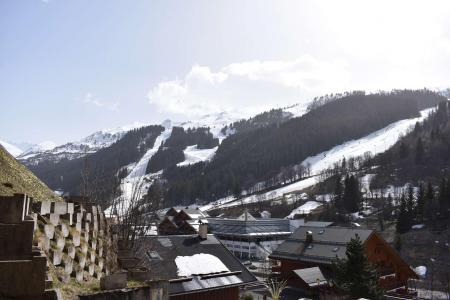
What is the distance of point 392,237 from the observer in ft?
268

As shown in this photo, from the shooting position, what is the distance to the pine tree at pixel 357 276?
26047 mm

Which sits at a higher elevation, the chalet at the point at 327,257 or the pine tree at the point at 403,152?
the pine tree at the point at 403,152

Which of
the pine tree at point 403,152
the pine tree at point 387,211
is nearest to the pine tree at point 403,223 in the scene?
the pine tree at point 387,211

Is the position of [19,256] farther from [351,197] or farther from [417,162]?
[417,162]

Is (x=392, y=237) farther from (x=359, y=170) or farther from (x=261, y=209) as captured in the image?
(x=359, y=170)

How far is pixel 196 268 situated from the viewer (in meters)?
24.2

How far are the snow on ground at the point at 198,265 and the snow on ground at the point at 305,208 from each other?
102m

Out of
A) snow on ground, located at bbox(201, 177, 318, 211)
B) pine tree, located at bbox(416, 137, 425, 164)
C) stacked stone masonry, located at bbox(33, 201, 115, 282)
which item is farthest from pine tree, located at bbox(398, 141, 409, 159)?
stacked stone masonry, located at bbox(33, 201, 115, 282)

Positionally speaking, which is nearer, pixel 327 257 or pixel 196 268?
pixel 196 268

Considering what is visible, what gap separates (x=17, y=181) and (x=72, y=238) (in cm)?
135

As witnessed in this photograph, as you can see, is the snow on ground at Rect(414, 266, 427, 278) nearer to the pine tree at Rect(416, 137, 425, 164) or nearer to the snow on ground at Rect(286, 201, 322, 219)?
the snow on ground at Rect(286, 201, 322, 219)

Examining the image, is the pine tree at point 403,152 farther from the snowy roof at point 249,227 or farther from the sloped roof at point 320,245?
the sloped roof at point 320,245

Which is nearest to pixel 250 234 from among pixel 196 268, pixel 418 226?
pixel 418 226

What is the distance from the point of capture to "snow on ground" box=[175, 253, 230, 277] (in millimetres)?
23756
